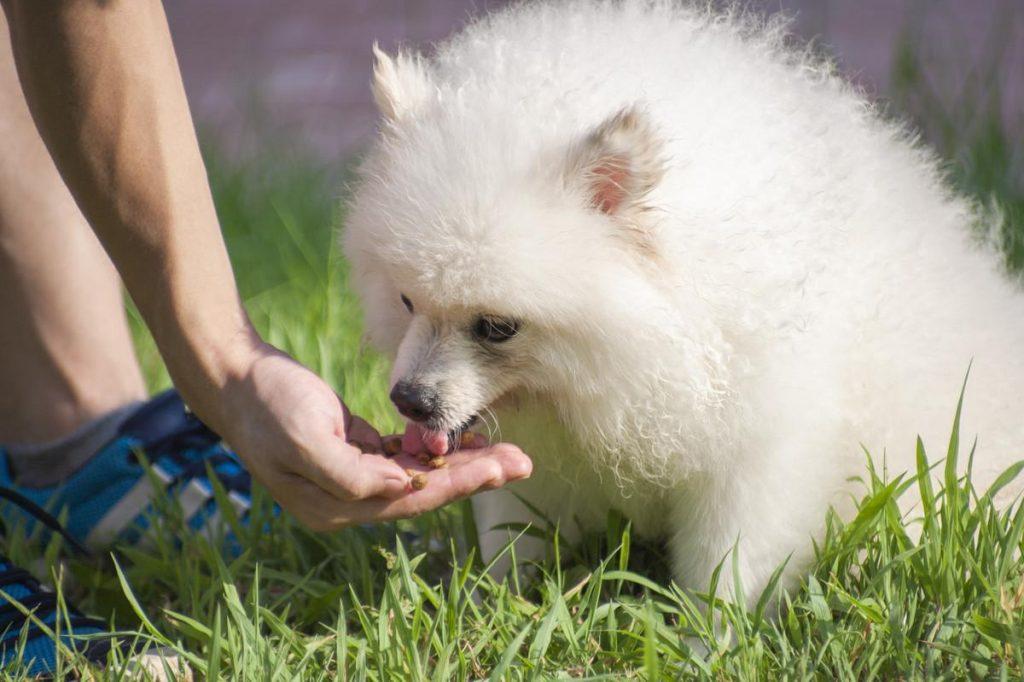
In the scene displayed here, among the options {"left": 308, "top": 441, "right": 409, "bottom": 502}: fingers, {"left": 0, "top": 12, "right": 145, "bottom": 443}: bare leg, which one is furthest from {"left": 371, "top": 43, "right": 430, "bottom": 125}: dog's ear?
{"left": 0, "top": 12, "right": 145, "bottom": 443}: bare leg

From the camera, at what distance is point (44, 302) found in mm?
2867

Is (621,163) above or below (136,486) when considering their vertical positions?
above

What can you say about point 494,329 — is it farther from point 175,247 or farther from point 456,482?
point 175,247

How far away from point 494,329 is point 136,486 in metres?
1.22

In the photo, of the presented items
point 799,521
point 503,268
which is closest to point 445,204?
point 503,268

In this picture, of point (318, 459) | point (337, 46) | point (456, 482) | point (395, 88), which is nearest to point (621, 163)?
point (395, 88)

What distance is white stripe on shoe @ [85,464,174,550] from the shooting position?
9.31 ft

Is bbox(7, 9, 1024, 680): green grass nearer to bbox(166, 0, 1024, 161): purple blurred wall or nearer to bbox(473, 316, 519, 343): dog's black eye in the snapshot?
bbox(473, 316, 519, 343): dog's black eye

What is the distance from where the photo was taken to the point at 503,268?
6.63 feet

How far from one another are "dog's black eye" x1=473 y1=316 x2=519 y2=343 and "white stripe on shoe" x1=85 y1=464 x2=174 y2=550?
43.2 inches

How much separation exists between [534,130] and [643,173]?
8.7 inches

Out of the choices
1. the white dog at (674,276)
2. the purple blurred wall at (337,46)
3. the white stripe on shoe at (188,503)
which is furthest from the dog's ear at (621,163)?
the purple blurred wall at (337,46)

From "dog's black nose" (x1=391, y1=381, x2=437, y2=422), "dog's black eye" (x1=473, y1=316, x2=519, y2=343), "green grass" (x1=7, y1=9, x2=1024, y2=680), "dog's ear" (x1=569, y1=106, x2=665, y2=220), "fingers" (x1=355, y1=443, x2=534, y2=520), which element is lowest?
"green grass" (x1=7, y1=9, x2=1024, y2=680)

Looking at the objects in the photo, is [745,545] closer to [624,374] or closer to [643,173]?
[624,374]
